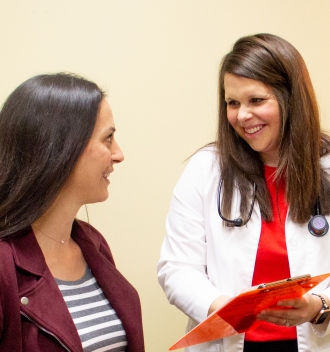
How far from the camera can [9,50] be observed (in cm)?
228

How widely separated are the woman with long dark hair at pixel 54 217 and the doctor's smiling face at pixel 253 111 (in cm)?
46

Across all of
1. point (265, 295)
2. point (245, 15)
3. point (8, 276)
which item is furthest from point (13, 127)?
point (245, 15)

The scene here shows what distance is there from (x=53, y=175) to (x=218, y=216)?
2.17 ft

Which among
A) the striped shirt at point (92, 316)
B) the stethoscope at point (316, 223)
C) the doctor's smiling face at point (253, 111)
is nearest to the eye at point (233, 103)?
the doctor's smiling face at point (253, 111)

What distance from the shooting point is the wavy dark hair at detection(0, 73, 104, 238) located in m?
1.39

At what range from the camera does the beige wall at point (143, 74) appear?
2.32m

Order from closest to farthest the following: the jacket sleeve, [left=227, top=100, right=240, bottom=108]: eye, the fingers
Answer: the fingers < the jacket sleeve < [left=227, top=100, right=240, bottom=108]: eye

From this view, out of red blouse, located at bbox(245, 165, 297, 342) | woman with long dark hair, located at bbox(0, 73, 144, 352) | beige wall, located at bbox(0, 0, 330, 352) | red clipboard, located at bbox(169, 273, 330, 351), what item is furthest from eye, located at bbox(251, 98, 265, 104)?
beige wall, located at bbox(0, 0, 330, 352)

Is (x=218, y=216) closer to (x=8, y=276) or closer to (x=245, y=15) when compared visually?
(x=8, y=276)

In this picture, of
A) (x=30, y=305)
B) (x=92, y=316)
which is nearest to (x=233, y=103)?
(x=92, y=316)

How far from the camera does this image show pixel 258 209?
1.84 metres

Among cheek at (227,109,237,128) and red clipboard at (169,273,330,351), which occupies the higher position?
cheek at (227,109,237,128)

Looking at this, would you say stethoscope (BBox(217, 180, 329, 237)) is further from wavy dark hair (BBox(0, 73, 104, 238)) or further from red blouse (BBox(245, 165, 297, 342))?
wavy dark hair (BBox(0, 73, 104, 238))

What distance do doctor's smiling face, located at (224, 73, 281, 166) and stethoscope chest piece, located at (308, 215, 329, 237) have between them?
0.28m
